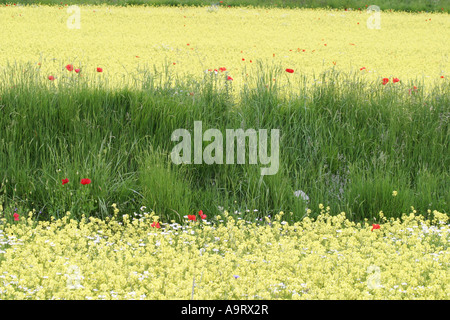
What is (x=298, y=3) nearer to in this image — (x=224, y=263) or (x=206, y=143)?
(x=206, y=143)

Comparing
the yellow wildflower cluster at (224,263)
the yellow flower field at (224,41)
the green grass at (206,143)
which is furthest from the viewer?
the yellow flower field at (224,41)

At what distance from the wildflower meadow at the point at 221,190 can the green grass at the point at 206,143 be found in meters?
0.02

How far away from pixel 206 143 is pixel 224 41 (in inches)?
359

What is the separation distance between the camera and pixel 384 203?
17.7 feet

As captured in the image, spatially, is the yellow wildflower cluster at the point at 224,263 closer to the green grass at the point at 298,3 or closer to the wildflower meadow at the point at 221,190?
the wildflower meadow at the point at 221,190

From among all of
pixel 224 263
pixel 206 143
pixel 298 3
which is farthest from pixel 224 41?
pixel 298 3

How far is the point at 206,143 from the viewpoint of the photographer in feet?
19.4

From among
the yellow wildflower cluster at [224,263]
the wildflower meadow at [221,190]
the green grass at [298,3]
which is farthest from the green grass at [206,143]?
the green grass at [298,3]

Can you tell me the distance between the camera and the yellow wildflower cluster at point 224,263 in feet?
11.4

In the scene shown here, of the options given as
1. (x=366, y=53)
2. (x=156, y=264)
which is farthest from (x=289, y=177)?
(x=366, y=53)

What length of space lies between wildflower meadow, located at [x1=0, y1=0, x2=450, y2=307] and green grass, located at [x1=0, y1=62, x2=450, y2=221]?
0.07 feet

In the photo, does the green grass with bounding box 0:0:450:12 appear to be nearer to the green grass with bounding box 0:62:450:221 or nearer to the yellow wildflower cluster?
the green grass with bounding box 0:62:450:221

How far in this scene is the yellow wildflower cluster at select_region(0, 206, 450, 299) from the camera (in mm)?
3469

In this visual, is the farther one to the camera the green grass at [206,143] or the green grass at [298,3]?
the green grass at [298,3]
